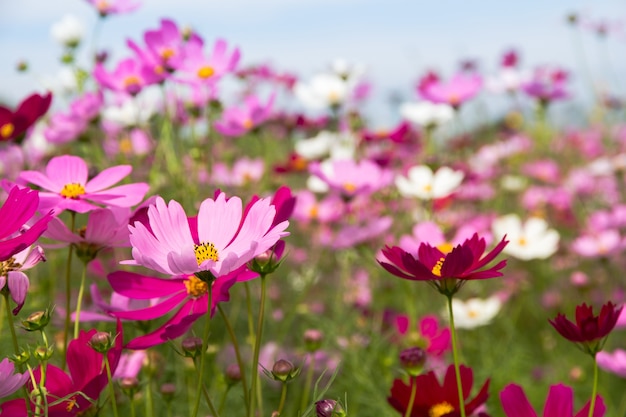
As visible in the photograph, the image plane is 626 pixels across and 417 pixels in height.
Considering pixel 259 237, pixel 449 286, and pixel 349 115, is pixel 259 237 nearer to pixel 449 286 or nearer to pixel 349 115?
pixel 449 286

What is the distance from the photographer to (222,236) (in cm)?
57

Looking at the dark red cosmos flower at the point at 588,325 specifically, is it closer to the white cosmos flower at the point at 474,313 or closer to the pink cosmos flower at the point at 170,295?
the pink cosmos flower at the point at 170,295

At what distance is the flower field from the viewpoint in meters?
0.56

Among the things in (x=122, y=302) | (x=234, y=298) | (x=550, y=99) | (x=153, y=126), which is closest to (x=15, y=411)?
(x=122, y=302)

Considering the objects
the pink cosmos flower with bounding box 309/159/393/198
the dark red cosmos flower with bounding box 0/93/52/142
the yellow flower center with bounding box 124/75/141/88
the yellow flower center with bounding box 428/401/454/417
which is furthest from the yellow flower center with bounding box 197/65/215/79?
the yellow flower center with bounding box 428/401/454/417

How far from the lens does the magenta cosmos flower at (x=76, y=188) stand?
0.64 metres

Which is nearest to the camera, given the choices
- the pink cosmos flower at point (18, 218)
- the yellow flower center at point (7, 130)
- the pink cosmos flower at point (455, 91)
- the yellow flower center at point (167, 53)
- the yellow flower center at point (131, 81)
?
the pink cosmos flower at point (18, 218)

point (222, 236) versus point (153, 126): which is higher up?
point (222, 236)

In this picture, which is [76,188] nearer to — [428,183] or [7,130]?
[7,130]

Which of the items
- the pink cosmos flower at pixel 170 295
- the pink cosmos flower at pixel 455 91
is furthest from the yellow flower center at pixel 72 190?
the pink cosmos flower at pixel 455 91

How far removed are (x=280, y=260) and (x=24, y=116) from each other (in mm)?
461

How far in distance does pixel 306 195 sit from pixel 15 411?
131 cm

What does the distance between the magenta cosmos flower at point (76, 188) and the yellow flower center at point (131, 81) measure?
23.0 inches

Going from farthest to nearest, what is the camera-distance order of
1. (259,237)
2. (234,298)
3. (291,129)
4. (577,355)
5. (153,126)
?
(291,129) < (153,126) < (577,355) < (234,298) < (259,237)
